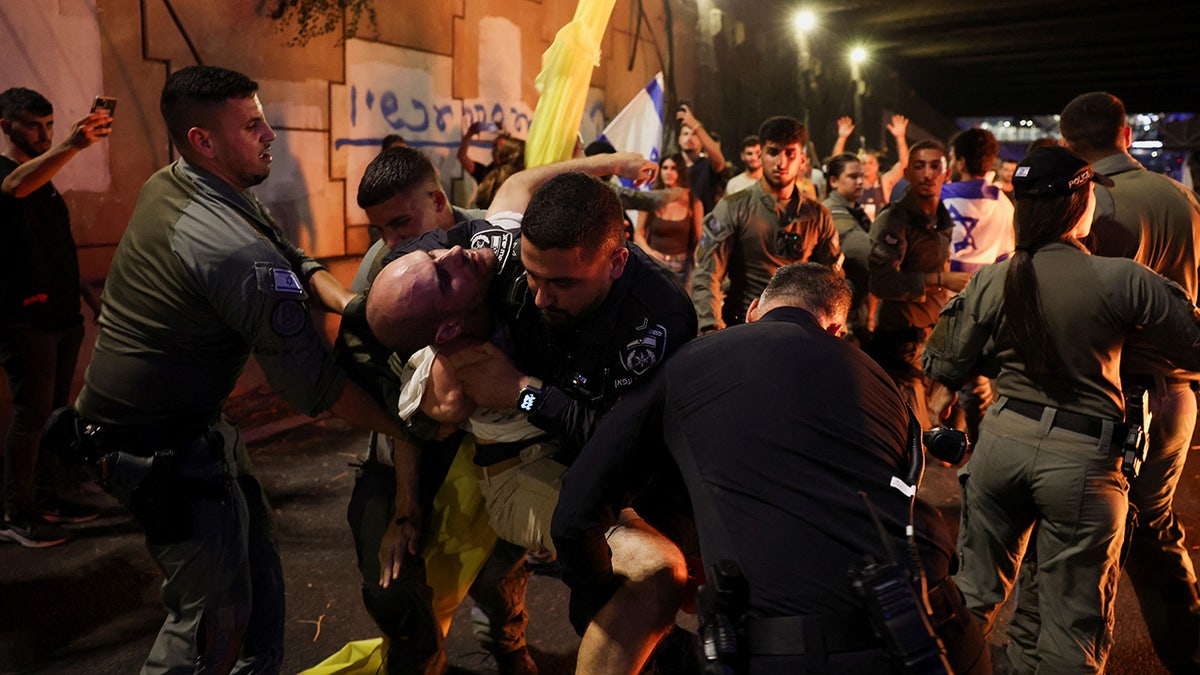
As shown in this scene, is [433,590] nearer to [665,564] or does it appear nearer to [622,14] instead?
[665,564]

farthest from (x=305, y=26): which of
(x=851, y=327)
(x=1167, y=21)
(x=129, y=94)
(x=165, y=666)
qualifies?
(x=1167, y=21)

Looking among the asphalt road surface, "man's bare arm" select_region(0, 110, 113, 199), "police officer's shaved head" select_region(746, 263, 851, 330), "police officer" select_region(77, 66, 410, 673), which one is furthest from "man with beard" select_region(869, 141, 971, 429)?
"man's bare arm" select_region(0, 110, 113, 199)

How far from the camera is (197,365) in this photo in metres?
2.69

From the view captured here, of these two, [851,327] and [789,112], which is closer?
[851,327]

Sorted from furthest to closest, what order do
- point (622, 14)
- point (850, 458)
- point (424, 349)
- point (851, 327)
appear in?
point (622, 14), point (851, 327), point (424, 349), point (850, 458)

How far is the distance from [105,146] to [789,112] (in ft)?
43.1

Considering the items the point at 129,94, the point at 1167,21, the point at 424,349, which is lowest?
the point at 424,349

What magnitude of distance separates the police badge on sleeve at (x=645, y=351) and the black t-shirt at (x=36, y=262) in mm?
4008

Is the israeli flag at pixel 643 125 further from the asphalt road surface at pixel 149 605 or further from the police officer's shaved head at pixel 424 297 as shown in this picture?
the police officer's shaved head at pixel 424 297

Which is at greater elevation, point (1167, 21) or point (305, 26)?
point (1167, 21)

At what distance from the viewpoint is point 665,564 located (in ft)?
7.99

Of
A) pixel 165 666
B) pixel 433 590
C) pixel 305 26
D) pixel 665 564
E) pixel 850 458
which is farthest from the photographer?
pixel 305 26

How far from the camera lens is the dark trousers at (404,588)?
3174mm

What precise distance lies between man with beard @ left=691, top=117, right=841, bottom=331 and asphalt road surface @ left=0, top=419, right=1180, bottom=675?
1.88 meters
